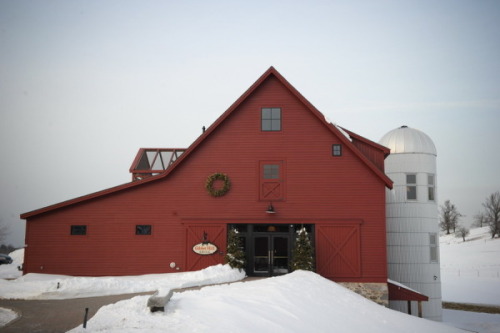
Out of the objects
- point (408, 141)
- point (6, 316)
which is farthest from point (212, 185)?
point (408, 141)

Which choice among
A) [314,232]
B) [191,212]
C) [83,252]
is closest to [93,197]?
[83,252]

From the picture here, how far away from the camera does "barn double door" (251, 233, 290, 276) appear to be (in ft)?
68.4

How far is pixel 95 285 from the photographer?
17219 millimetres

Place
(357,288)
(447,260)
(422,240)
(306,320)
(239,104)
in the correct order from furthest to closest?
(447,260) → (422,240) → (239,104) → (357,288) → (306,320)

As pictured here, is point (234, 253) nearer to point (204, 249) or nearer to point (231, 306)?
point (204, 249)

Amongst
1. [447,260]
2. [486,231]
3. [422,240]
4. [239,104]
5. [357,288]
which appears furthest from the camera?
[486,231]

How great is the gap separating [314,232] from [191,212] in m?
5.60

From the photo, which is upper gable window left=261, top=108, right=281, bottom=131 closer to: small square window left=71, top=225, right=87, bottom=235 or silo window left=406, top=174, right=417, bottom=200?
silo window left=406, top=174, right=417, bottom=200

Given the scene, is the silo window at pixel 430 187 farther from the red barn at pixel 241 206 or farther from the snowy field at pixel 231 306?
the snowy field at pixel 231 306

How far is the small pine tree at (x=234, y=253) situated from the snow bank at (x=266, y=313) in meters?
3.40

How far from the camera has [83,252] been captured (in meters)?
20.9

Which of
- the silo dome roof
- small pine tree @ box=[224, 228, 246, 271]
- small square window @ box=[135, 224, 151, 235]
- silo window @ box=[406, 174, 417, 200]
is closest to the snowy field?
small pine tree @ box=[224, 228, 246, 271]

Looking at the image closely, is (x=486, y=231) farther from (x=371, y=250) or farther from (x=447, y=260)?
(x=371, y=250)

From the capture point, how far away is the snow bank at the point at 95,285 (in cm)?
1663
